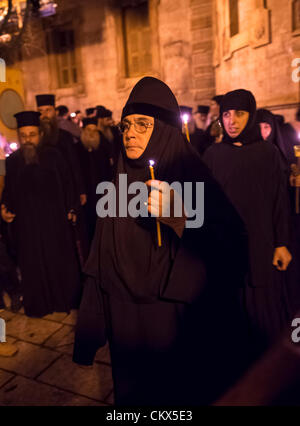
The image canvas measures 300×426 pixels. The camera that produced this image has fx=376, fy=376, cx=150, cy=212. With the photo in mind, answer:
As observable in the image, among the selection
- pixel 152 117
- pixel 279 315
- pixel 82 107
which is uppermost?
pixel 82 107

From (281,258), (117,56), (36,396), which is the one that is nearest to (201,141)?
(281,258)

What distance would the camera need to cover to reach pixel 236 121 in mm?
3518

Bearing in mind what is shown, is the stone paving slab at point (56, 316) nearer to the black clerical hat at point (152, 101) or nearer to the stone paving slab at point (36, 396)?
the stone paving slab at point (36, 396)

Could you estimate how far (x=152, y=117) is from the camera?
7.23 feet

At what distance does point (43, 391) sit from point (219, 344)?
70.8 inches

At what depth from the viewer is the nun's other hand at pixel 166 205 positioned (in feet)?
6.11

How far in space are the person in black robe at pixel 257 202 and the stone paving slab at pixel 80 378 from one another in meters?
1.39

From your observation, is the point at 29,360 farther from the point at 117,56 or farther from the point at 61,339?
the point at 117,56

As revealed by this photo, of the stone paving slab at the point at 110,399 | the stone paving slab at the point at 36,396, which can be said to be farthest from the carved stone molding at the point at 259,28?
the stone paving slab at the point at 36,396

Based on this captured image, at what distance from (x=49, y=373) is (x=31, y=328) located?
1.02m

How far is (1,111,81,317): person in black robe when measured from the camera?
4.66m

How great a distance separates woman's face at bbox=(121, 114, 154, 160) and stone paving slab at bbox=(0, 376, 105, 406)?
2091mm
